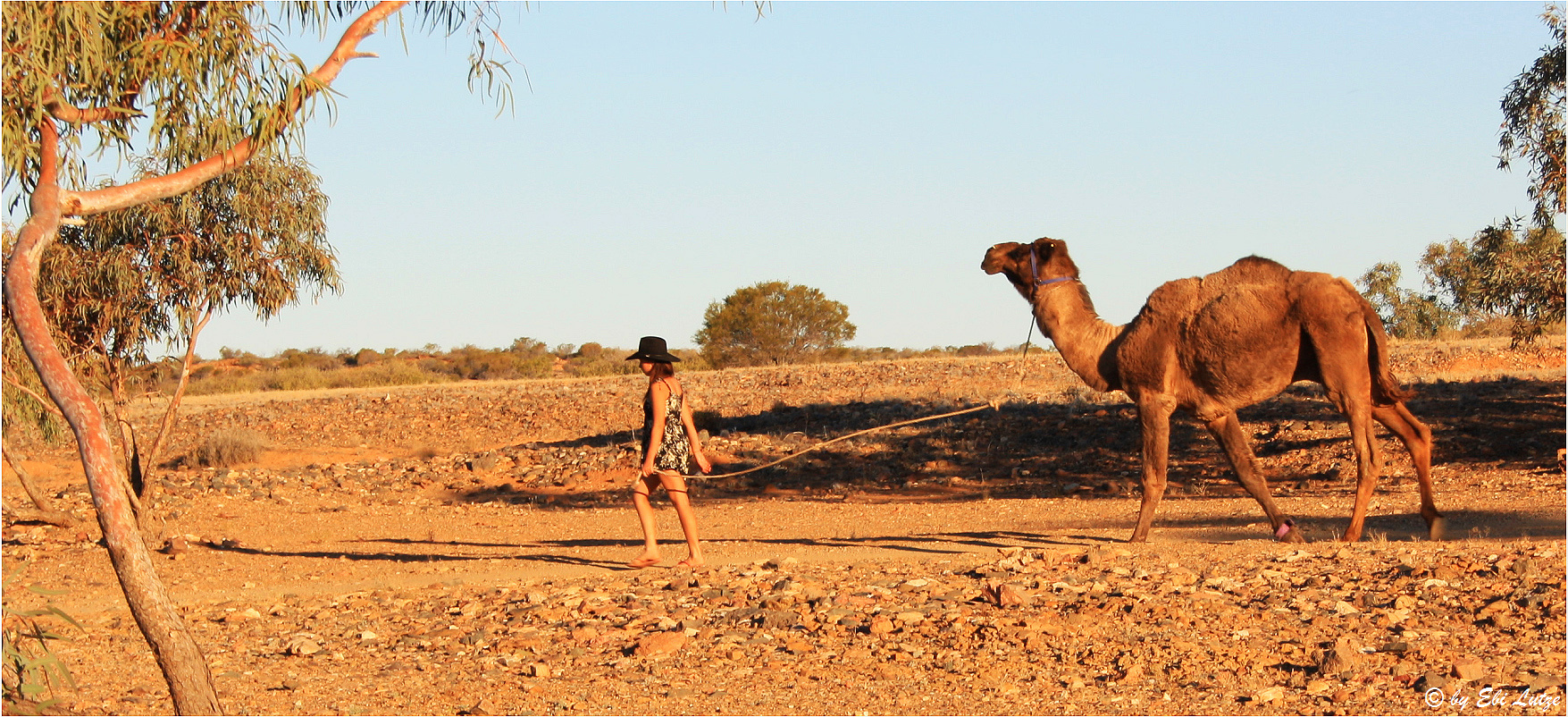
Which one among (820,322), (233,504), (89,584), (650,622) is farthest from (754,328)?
(650,622)

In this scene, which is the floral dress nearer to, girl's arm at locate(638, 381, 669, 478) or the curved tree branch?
girl's arm at locate(638, 381, 669, 478)

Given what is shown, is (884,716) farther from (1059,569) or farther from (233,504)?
(233,504)

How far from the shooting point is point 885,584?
909 cm

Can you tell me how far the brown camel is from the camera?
10007 millimetres

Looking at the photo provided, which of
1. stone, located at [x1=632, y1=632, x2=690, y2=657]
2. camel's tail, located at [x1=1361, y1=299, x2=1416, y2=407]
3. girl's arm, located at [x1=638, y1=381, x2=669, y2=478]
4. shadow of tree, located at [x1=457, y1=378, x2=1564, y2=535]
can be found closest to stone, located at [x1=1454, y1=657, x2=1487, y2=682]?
stone, located at [x1=632, y1=632, x2=690, y2=657]

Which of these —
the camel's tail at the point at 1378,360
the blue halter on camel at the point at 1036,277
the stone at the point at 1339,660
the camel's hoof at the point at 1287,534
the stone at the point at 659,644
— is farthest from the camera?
the blue halter on camel at the point at 1036,277

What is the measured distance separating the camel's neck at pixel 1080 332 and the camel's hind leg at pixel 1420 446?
203 centimetres

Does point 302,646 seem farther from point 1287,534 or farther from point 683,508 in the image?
point 1287,534

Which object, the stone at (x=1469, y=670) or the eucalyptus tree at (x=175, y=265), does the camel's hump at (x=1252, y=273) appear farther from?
the eucalyptus tree at (x=175, y=265)

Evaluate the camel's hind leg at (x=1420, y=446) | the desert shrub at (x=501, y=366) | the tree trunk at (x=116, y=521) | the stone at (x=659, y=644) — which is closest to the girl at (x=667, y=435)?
the stone at (x=659, y=644)

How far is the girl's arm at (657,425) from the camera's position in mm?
10477

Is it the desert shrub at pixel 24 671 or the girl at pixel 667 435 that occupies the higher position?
the girl at pixel 667 435

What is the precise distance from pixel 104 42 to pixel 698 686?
15.0 ft

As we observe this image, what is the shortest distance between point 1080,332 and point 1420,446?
2678mm
